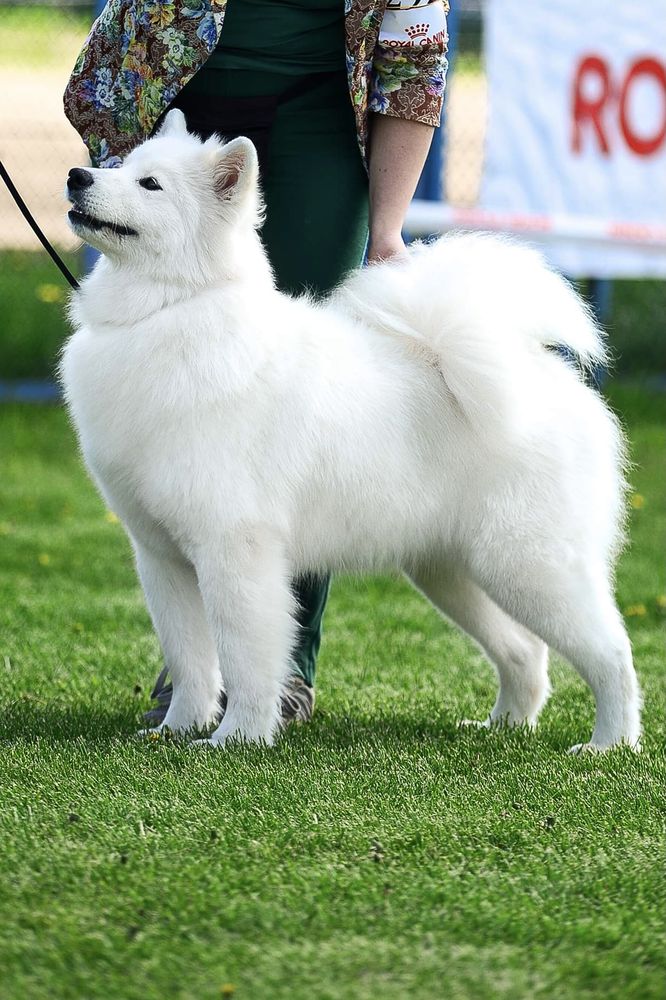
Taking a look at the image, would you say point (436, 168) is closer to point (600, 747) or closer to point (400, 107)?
point (400, 107)

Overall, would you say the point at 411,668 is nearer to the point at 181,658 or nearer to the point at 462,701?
the point at 462,701

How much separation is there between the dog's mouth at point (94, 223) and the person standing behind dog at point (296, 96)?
568 millimetres

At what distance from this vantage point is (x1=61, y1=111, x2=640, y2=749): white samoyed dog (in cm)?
329

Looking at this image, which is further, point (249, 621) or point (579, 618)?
point (579, 618)

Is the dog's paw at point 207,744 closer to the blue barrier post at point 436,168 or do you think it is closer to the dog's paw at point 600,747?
the dog's paw at point 600,747

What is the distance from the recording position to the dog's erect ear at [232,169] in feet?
10.6

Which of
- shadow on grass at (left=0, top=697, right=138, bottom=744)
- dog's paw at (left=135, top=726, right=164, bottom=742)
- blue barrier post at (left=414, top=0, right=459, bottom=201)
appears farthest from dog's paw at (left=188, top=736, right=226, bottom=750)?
blue barrier post at (left=414, top=0, right=459, bottom=201)

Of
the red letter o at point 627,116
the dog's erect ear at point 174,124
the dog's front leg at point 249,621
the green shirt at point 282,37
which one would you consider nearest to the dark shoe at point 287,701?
the dog's front leg at point 249,621

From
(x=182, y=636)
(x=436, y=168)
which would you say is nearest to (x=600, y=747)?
(x=182, y=636)

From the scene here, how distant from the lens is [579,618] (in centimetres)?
351

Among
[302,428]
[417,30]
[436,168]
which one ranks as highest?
[417,30]

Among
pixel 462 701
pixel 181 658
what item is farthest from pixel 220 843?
pixel 462 701

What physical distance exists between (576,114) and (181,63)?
5.00 meters

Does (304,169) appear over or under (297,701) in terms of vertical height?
over
